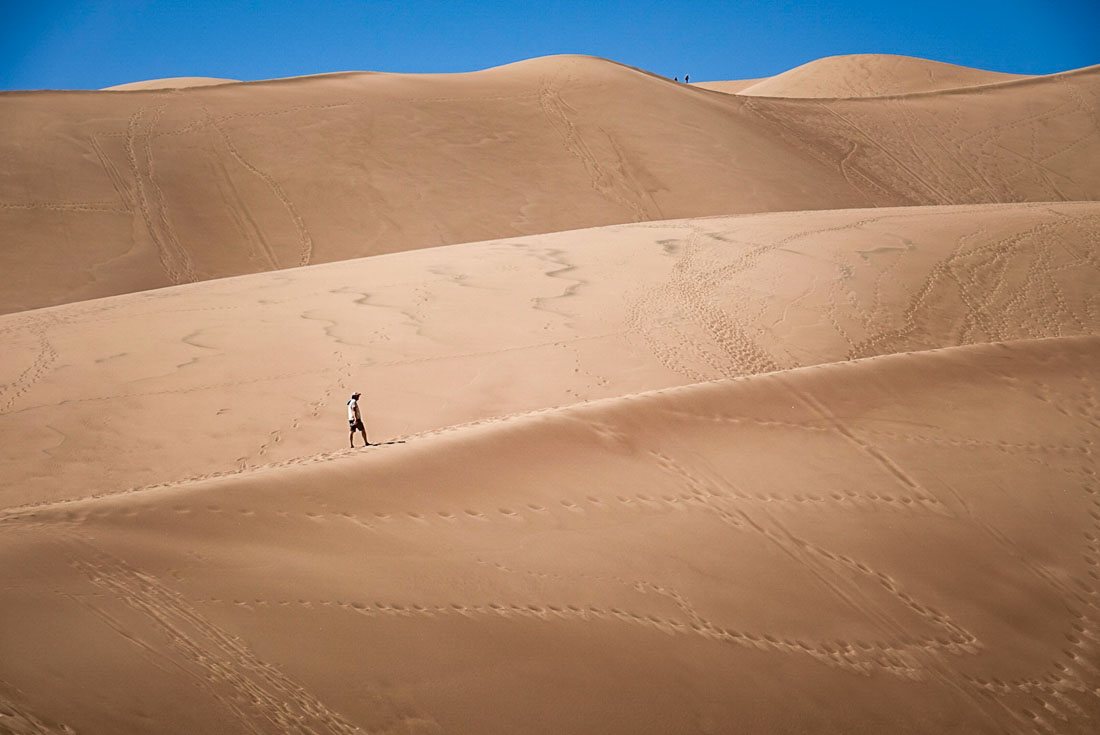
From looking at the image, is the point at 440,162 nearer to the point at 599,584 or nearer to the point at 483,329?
the point at 483,329

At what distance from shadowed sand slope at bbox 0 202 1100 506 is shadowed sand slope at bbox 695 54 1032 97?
29.7 m

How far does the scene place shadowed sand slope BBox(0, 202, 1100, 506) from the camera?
846cm

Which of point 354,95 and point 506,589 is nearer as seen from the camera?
point 506,589

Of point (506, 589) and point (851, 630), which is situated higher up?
point (506, 589)

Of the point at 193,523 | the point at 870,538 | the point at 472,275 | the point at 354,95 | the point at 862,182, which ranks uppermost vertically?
the point at 354,95

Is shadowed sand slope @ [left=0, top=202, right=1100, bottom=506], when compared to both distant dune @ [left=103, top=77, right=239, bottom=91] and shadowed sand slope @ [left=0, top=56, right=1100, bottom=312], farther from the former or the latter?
Result: distant dune @ [left=103, top=77, right=239, bottom=91]

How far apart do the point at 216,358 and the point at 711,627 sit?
25.1ft

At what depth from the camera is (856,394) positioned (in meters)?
7.43

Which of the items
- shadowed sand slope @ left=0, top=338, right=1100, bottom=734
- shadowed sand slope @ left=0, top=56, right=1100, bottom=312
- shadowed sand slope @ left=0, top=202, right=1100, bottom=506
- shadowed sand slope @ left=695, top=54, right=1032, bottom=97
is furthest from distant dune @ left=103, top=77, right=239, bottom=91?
shadowed sand slope @ left=0, top=338, right=1100, bottom=734

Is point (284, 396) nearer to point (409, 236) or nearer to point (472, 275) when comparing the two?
point (472, 275)

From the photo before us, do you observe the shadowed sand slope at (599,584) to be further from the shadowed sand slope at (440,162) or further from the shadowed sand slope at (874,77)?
the shadowed sand slope at (874,77)

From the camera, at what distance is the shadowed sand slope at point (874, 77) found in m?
40.6

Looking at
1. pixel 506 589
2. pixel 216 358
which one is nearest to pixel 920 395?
pixel 506 589

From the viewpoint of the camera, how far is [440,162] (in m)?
22.8
